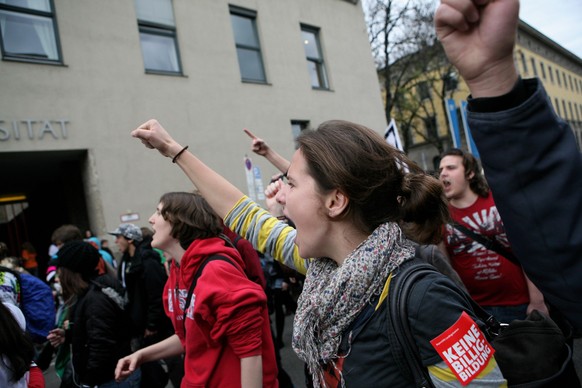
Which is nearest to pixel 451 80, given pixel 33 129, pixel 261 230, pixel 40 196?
pixel 40 196

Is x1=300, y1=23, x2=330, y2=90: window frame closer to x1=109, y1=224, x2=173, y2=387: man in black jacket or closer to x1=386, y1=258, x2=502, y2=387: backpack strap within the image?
x1=109, y1=224, x2=173, y2=387: man in black jacket

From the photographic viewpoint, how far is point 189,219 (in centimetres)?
240

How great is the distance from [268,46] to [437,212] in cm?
1119

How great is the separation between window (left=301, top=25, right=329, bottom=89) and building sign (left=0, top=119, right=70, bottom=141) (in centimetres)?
794

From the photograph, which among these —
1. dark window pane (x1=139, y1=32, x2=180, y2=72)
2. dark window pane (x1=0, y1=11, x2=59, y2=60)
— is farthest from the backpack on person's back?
dark window pane (x1=139, y1=32, x2=180, y2=72)

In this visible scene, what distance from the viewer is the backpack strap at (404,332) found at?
3.42ft

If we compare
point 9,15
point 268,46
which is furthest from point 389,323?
point 268,46

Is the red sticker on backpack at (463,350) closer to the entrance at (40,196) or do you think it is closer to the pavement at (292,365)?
the pavement at (292,365)

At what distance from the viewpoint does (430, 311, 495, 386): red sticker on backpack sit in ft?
3.23

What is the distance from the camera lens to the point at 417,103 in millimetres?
25109

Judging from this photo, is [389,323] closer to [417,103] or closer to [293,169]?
[293,169]

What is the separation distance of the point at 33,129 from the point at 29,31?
6.74 ft

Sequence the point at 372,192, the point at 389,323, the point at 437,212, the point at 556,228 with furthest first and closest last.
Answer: the point at 437,212 < the point at 372,192 < the point at 389,323 < the point at 556,228

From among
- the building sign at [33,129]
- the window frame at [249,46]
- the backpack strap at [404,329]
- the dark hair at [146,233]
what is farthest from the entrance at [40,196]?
A: the backpack strap at [404,329]
